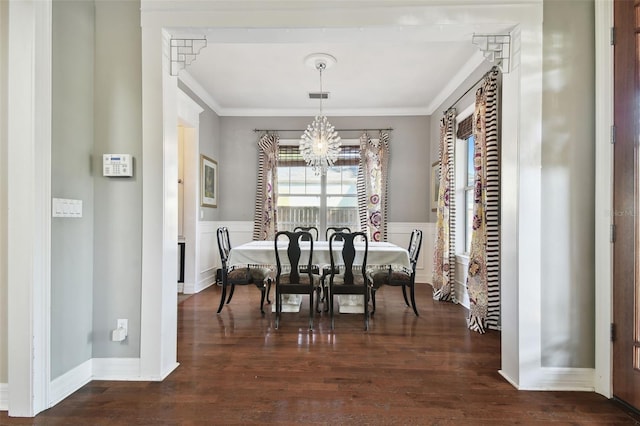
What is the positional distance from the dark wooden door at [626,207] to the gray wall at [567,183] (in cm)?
14

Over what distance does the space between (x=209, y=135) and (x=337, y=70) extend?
2280mm

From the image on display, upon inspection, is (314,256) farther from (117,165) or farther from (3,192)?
(3,192)

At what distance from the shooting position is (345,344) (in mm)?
2650

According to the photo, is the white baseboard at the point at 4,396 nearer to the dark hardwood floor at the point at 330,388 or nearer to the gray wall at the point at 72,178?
the dark hardwood floor at the point at 330,388

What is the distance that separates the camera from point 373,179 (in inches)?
204

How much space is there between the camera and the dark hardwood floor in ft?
5.53

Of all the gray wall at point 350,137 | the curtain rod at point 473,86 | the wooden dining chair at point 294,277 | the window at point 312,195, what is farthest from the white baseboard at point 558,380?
the window at point 312,195

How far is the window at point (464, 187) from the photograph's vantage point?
13.5 feet

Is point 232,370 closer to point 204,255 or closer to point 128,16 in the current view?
point 128,16

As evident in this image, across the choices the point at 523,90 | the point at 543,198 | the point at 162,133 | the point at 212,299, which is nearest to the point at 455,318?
the point at 543,198

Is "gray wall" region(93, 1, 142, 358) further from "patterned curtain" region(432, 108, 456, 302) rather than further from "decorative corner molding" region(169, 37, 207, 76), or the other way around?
"patterned curtain" region(432, 108, 456, 302)

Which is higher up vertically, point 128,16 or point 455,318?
point 128,16

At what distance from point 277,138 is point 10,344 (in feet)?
13.7

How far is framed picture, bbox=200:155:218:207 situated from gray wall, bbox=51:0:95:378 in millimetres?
2607
